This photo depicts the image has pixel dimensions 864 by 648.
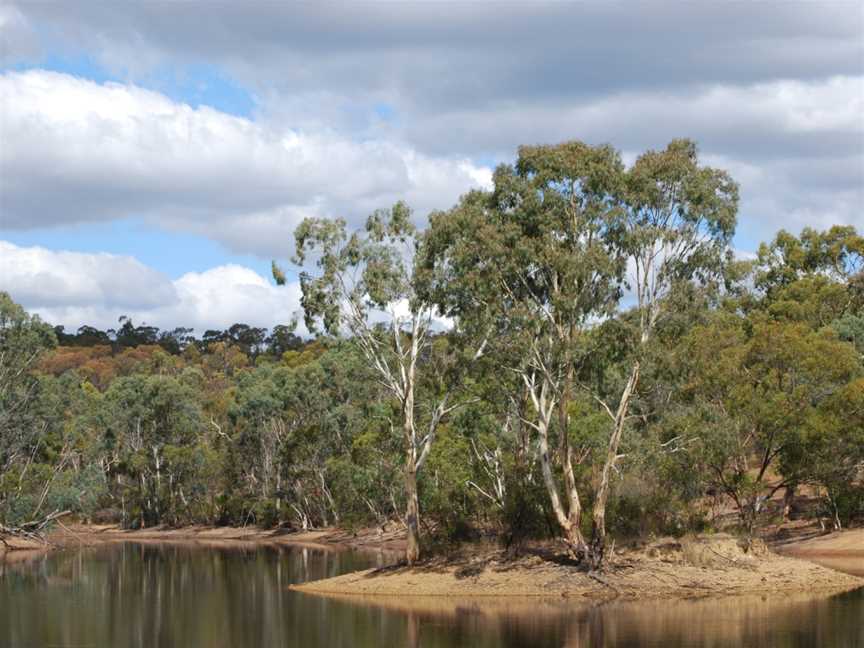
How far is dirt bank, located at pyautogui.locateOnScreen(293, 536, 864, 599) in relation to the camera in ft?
143

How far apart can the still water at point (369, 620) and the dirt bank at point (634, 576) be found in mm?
1537

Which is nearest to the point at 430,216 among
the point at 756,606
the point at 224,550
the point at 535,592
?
the point at 535,592

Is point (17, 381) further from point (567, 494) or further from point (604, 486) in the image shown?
point (604, 486)

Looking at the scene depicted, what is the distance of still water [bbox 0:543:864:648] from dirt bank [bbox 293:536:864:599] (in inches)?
60.5

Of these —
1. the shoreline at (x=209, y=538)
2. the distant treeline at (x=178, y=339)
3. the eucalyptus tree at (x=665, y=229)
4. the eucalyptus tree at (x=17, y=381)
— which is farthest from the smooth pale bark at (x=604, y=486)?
the distant treeline at (x=178, y=339)

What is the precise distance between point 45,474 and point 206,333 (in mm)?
118863

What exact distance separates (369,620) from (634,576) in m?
10.4

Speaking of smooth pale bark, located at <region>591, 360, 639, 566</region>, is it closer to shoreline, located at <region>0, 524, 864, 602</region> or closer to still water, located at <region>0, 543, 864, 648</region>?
shoreline, located at <region>0, 524, 864, 602</region>

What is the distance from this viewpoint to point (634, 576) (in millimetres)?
43938

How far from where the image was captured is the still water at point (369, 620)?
34000 millimetres

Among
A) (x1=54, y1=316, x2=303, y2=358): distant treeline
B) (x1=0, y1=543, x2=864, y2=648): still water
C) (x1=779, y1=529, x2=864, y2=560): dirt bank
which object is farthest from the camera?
(x1=54, y1=316, x2=303, y2=358): distant treeline

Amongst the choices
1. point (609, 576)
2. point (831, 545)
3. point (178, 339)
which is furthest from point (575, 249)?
point (178, 339)

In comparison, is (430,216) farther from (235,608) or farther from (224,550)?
(224,550)

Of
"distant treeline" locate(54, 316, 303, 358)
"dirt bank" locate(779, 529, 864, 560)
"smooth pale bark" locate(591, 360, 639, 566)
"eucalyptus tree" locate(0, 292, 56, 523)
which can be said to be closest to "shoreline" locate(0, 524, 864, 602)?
"smooth pale bark" locate(591, 360, 639, 566)
